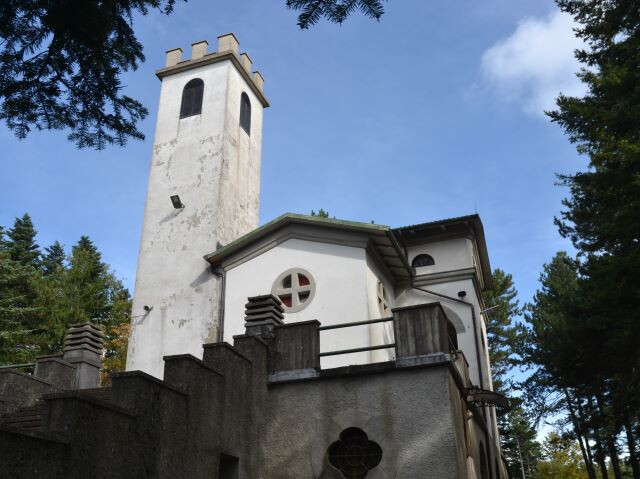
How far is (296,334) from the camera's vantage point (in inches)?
457

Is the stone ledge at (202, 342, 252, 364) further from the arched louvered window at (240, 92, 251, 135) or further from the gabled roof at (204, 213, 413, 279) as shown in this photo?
the arched louvered window at (240, 92, 251, 135)

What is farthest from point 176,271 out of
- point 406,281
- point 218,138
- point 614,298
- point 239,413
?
point 614,298

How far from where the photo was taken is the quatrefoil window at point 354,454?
10.6 m

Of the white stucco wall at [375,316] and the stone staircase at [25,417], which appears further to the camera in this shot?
the white stucco wall at [375,316]

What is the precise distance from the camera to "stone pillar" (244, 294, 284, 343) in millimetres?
11844

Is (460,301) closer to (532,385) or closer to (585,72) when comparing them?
(585,72)

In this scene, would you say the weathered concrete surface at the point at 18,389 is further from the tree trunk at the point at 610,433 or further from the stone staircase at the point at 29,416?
the tree trunk at the point at 610,433

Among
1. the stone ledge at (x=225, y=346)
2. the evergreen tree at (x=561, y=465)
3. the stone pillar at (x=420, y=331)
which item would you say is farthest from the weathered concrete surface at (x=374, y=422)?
the evergreen tree at (x=561, y=465)

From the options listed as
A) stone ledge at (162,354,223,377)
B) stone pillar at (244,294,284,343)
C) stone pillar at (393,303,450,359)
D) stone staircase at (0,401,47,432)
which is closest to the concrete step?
stone staircase at (0,401,47,432)

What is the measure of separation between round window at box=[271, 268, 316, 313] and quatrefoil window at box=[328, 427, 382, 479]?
4998mm

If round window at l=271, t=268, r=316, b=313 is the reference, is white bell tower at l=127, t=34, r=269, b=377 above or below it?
above

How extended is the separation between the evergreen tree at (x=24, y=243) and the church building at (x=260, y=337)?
66.8ft

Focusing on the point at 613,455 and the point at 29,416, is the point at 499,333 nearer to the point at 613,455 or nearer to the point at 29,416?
the point at 613,455

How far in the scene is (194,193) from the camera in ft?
64.6
